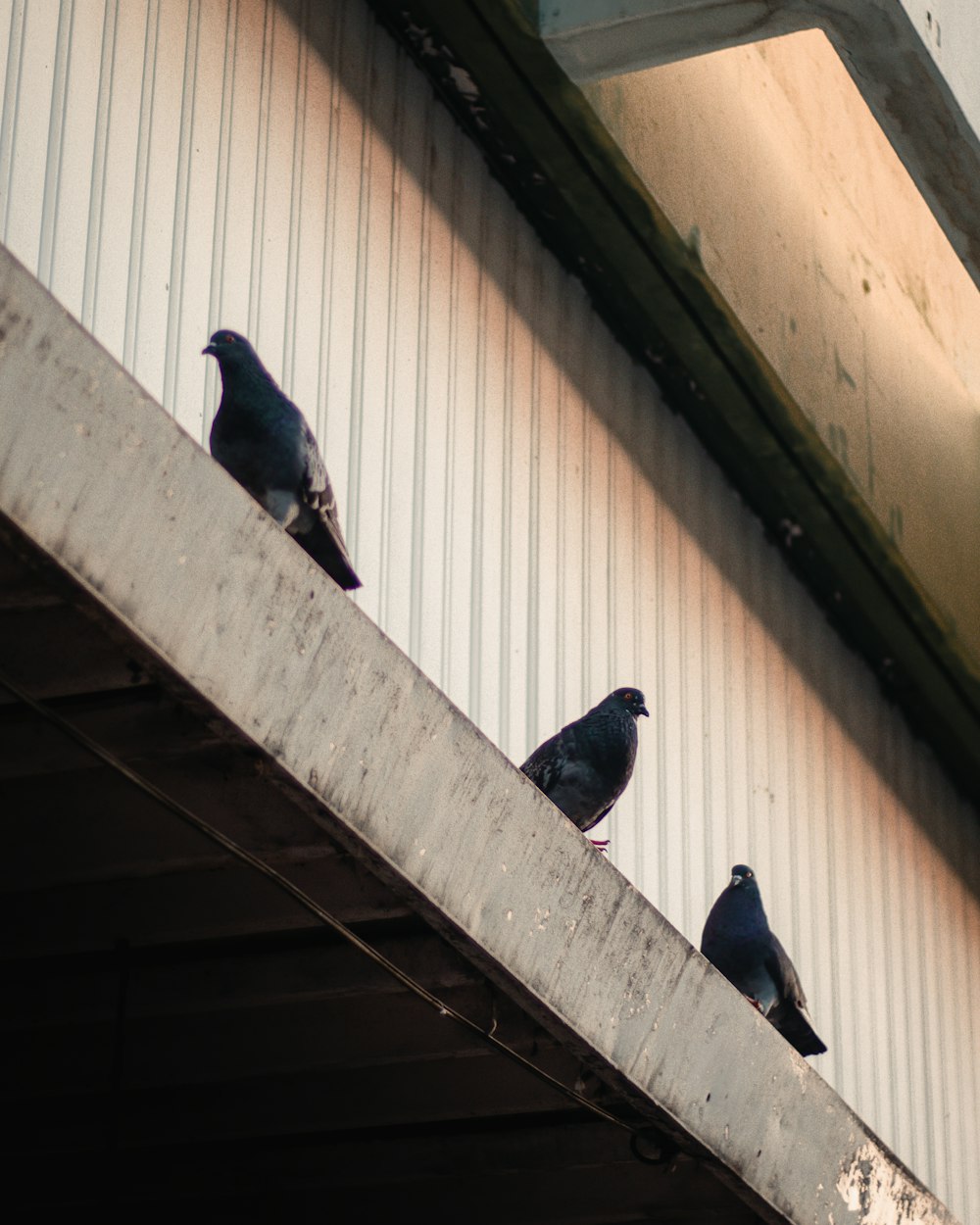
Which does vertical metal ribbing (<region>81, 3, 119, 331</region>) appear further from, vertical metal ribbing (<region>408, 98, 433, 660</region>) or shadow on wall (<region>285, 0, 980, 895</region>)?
vertical metal ribbing (<region>408, 98, 433, 660</region>)

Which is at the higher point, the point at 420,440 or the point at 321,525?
the point at 420,440

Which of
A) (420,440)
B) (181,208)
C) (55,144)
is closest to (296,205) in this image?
(181,208)

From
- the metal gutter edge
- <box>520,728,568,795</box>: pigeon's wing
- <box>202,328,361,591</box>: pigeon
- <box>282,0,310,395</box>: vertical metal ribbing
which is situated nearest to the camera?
<box>202,328,361,591</box>: pigeon

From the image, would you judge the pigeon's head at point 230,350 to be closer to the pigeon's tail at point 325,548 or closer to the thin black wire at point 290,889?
the pigeon's tail at point 325,548

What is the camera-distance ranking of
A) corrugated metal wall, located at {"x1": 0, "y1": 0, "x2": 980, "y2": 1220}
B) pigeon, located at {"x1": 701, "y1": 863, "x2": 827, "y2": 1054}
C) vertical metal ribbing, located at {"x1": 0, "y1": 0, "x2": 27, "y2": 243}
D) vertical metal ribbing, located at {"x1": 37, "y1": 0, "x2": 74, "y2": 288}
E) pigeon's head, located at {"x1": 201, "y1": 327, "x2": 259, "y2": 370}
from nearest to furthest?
pigeon's head, located at {"x1": 201, "y1": 327, "x2": 259, "y2": 370}
vertical metal ribbing, located at {"x1": 0, "y1": 0, "x2": 27, "y2": 243}
vertical metal ribbing, located at {"x1": 37, "y1": 0, "x2": 74, "y2": 288}
corrugated metal wall, located at {"x1": 0, "y1": 0, "x2": 980, "y2": 1220}
pigeon, located at {"x1": 701, "y1": 863, "x2": 827, "y2": 1054}

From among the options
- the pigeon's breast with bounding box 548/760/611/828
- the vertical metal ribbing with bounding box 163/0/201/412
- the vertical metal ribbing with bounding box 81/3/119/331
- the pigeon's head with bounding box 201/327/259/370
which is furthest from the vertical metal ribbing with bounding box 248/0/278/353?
the pigeon's breast with bounding box 548/760/611/828

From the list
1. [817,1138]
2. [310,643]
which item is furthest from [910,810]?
[310,643]

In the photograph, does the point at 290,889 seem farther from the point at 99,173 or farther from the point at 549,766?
the point at 99,173

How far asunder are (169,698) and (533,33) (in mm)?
5339

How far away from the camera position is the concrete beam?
319 inches

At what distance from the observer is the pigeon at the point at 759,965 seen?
26.5ft

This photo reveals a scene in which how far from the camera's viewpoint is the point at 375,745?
4484 millimetres

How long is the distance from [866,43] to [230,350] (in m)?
3.77

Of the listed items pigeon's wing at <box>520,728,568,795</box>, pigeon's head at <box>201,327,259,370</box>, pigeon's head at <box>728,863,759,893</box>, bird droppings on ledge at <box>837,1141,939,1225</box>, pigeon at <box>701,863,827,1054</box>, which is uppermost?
pigeon's head at <box>201,327,259,370</box>
